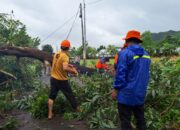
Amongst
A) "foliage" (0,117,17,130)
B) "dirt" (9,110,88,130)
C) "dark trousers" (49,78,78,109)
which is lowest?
"dirt" (9,110,88,130)

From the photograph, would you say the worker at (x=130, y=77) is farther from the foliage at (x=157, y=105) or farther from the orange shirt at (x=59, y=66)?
the orange shirt at (x=59, y=66)

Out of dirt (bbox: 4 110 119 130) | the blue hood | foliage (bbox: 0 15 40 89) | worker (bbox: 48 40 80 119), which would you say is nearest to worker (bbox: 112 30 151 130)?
the blue hood

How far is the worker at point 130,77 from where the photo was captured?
4434 mm

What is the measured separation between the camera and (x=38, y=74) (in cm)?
1409

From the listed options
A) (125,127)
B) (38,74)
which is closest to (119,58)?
(125,127)

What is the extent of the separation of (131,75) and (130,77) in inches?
1.3

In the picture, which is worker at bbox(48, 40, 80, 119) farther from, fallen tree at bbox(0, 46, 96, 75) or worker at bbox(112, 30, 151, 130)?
fallen tree at bbox(0, 46, 96, 75)

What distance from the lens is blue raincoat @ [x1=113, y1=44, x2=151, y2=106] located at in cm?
442

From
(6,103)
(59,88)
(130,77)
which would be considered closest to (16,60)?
(6,103)

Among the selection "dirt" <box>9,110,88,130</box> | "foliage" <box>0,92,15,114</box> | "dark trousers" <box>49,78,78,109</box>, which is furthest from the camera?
"foliage" <box>0,92,15,114</box>

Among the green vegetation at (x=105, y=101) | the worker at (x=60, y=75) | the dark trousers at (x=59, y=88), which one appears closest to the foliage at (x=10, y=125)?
the green vegetation at (x=105, y=101)

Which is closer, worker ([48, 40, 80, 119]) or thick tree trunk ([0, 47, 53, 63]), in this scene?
worker ([48, 40, 80, 119])

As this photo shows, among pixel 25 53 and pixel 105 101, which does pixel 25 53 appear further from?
pixel 105 101

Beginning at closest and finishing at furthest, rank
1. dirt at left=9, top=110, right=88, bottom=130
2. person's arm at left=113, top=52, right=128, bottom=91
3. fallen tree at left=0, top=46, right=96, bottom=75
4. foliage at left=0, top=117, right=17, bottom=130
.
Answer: person's arm at left=113, top=52, right=128, bottom=91 < foliage at left=0, top=117, right=17, bottom=130 < dirt at left=9, top=110, right=88, bottom=130 < fallen tree at left=0, top=46, right=96, bottom=75
